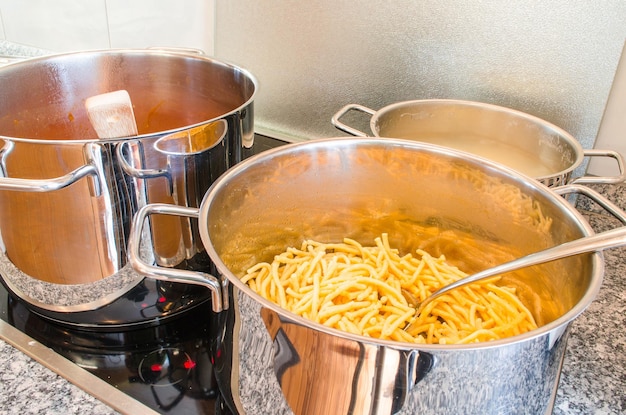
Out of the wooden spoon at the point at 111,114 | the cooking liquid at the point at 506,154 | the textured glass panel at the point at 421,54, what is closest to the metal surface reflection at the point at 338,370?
the wooden spoon at the point at 111,114

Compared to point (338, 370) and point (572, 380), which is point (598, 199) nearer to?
point (572, 380)

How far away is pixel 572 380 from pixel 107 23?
127 centimetres

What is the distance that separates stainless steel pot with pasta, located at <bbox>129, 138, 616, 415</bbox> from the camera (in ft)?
1.49

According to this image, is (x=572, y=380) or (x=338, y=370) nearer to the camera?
(x=338, y=370)

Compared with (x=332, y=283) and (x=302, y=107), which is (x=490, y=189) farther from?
(x=302, y=107)

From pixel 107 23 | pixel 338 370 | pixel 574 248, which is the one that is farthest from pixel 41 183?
pixel 107 23

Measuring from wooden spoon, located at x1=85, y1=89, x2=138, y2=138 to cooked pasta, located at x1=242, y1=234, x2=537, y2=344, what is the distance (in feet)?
0.90

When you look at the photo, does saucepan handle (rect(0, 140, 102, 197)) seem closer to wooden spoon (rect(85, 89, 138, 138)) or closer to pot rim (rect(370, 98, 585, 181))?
wooden spoon (rect(85, 89, 138, 138))

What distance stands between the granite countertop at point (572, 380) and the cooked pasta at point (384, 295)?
0.33ft

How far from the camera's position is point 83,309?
730 mm

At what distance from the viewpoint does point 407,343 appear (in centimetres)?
43

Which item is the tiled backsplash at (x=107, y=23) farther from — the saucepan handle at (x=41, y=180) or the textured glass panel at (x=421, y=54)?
the saucepan handle at (x=41, y=180)

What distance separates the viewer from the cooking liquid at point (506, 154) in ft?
3.17

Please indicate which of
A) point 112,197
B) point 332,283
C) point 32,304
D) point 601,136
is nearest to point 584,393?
point 332,283
